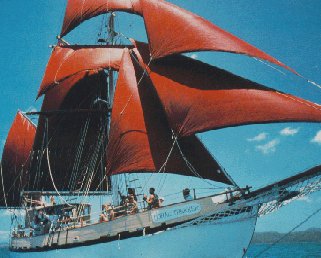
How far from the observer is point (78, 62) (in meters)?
25.1

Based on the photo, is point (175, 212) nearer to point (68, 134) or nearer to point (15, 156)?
point (68, 134)

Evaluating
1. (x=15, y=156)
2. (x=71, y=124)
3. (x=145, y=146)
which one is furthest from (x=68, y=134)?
(x=145, y=146)

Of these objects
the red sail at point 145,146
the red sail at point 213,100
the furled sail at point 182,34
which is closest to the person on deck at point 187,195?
the red sail at point 145,146

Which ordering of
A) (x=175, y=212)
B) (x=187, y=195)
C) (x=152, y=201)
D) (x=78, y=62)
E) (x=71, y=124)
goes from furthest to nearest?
(x=71, y=124) < (x=78, y=62) < (x=152, y=201) < (x=187, y=195) < (x=175, y=212)

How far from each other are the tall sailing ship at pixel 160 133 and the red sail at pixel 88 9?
0.09 metres

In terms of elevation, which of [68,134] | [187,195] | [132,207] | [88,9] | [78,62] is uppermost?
[88,9]

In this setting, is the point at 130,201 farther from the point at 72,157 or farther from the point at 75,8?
the point at 75,8

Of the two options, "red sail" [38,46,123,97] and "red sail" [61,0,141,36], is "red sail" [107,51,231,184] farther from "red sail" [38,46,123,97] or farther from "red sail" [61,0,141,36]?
"red sail" [61,0,141,36]

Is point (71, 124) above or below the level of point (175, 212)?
above

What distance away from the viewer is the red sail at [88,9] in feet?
82.6

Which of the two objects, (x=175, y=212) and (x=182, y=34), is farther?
(x=182, y=34)

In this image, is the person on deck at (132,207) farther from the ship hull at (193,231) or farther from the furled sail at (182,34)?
the furled sail at (182,34)

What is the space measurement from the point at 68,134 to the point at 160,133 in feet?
35.9

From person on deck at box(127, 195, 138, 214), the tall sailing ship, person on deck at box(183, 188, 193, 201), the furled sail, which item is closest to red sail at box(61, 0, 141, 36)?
the tall sailing ship
